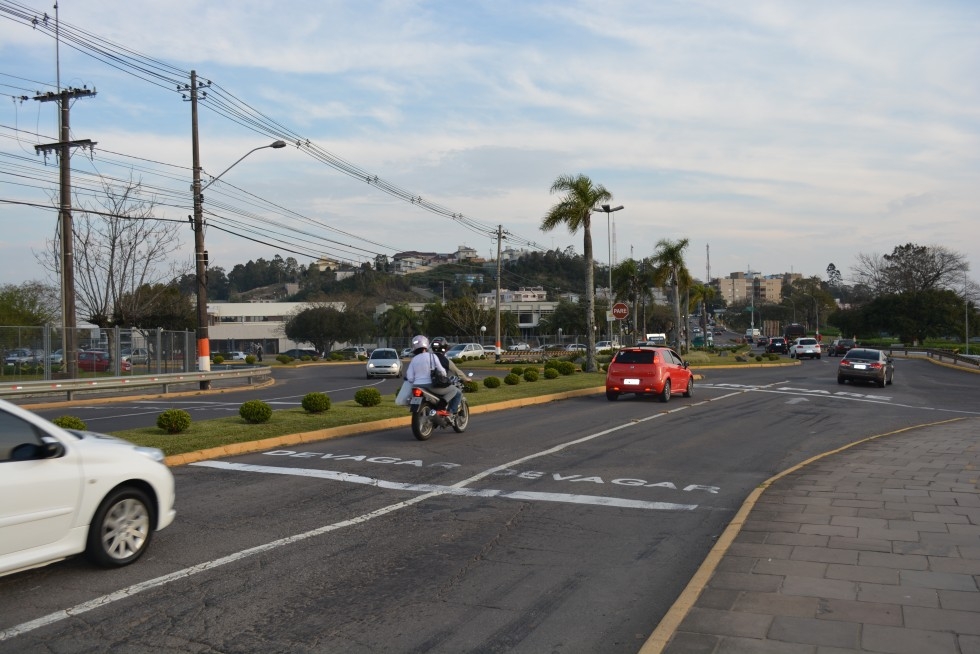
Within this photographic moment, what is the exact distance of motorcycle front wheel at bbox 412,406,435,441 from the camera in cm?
1423

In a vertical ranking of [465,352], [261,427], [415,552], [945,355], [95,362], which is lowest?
[945,355]

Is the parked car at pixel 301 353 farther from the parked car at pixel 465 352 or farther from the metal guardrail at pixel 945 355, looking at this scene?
the metal guardrail at pixel 945 355

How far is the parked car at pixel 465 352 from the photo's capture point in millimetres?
59531

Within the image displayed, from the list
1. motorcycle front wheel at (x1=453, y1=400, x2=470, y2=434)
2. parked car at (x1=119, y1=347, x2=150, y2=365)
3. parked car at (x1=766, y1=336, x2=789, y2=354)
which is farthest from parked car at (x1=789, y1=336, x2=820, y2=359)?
motorcycle front wheel at (x1=453, y1=400, x2=470, y2=434)

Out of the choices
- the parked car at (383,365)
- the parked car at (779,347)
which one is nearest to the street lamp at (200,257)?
the parked car at (383,365)

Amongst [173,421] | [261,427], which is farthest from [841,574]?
[173,421]

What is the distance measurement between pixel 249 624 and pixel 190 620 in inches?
15.8

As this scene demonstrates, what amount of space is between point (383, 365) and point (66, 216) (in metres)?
16.2

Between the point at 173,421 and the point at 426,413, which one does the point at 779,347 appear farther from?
the point at 173,421

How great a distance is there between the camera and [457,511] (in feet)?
29.3

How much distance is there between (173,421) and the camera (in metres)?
14.3

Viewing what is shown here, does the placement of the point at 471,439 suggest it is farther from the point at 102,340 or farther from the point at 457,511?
the point at 102,340

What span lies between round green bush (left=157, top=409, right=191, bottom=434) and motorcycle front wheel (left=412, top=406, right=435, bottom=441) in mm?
3884

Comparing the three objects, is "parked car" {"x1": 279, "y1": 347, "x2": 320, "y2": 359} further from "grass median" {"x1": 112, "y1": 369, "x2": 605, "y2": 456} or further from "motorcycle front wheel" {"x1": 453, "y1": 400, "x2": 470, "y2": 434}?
"motorcycle front wheel" {"x1": 453, "y1": 400, "x2": 470, "y2": 434}
